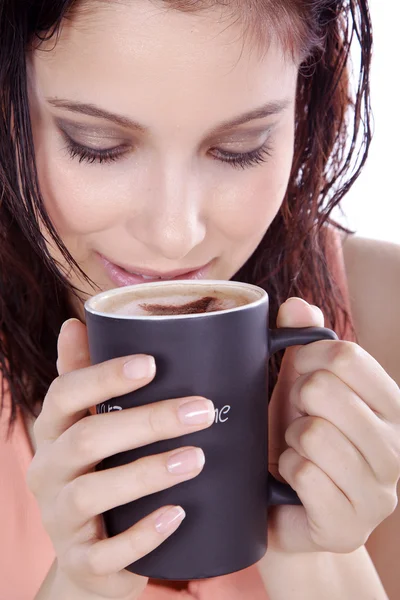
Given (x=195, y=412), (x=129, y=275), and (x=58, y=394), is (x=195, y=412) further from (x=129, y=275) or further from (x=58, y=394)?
(x=129, y=275)

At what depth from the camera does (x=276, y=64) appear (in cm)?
99

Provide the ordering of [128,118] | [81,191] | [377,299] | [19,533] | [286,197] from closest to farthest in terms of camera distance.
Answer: [128,118] → [81,191] → [19,533] → [286,197] → [377,299]

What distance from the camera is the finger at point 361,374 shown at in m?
0.79

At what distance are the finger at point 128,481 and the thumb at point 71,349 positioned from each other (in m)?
0.15

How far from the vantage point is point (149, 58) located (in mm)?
865

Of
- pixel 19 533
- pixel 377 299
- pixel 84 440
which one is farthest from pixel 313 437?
pixel 377 299

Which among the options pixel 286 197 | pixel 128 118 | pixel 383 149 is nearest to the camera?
pixel 128 118

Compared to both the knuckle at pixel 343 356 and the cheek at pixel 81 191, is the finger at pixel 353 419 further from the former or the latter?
the cheek at pixel 81 191

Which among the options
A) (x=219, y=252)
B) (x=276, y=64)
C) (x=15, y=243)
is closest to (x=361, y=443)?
(x=219, y=252)

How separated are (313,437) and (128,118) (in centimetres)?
44

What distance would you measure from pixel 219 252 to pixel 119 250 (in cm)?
16

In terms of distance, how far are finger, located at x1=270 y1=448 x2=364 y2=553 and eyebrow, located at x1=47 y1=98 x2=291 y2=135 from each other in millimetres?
424

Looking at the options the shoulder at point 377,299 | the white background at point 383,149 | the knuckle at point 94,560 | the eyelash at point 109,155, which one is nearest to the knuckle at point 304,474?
the knuckle at point 94,560

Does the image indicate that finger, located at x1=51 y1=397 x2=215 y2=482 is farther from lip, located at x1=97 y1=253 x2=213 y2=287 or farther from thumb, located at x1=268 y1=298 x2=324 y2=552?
lip, located at x1=97 y1=253 x2=213 y2=287
